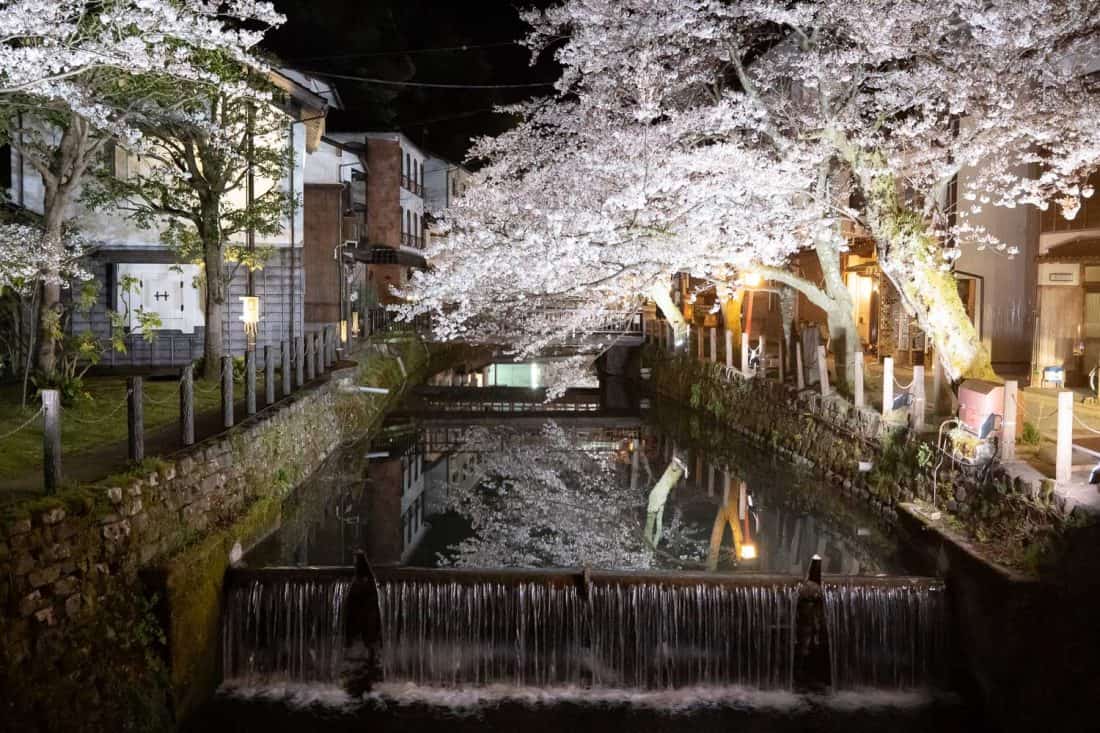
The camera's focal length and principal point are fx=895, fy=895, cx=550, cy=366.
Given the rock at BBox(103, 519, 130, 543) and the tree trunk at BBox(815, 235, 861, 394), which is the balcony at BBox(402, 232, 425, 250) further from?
the rock at BBox(103, 519, 130, 543)

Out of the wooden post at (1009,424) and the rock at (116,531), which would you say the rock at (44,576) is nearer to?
the rock at (116,531)

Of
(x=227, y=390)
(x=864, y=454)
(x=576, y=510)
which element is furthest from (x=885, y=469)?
(x=227, y=390)

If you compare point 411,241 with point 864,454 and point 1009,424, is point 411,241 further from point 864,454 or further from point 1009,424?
point 1009,424

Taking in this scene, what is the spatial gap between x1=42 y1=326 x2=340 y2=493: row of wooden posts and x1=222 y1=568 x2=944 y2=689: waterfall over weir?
2.30 metres

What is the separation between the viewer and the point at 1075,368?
1956cm

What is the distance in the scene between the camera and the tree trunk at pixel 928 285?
14.6 m

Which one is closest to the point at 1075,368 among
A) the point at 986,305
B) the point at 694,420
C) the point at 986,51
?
the point at 986,305

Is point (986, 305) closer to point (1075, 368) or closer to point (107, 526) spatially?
point (1075, 368)

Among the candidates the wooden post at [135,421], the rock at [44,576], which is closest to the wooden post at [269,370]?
the wooden post at [135,421]

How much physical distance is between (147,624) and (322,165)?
1140 inches

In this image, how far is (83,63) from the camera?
37.2 ft

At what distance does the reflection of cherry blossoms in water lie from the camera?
1412cm

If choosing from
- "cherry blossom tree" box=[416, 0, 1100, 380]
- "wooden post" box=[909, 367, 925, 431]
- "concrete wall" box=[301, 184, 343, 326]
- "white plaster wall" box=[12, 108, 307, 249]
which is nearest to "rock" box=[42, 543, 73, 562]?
"cherry blossom tree" box=[416, 0, 1100, 380]

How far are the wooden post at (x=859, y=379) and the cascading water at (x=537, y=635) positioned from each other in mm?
7118
